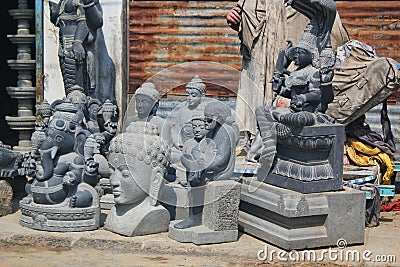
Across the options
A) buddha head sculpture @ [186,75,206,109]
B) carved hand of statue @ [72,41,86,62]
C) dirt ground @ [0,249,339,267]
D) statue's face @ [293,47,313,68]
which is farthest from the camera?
carved hand of statue @ [72,41,86,62]

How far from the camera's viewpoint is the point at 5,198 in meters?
7.14

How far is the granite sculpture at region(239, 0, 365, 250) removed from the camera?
600 cm

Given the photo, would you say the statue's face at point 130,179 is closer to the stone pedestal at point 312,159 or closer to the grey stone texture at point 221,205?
the grey stone texture at point 221,205

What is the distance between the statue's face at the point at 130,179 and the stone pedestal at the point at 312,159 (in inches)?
46.5

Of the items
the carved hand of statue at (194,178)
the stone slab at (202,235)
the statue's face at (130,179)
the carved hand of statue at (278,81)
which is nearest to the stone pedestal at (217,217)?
the stone slab at (202,235)

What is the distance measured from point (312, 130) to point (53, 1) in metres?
4.70

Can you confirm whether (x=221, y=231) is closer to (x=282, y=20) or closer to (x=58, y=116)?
(x=58, y=116)

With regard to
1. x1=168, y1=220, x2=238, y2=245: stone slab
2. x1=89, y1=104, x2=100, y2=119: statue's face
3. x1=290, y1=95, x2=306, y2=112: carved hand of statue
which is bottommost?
x1=168, y1=220, x2=238, y2=245: stone slab

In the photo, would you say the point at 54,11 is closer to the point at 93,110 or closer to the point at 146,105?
the point at 93,110

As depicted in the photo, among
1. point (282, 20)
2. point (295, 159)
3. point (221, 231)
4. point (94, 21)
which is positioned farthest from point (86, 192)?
point (282, 20)

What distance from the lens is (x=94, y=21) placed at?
8539 millimetres

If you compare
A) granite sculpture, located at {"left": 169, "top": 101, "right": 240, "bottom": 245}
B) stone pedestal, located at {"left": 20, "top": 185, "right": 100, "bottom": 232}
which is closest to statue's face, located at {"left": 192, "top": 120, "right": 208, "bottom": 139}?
granite sculpture, located at {"left": 169, "top": 101, "right": 240, "bottom": 245}

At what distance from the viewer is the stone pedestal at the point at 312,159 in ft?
19.8

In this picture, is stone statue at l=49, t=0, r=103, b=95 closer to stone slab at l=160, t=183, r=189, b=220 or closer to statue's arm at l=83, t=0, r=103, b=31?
statue's arm at l=83, t=0, r=103, b=31
